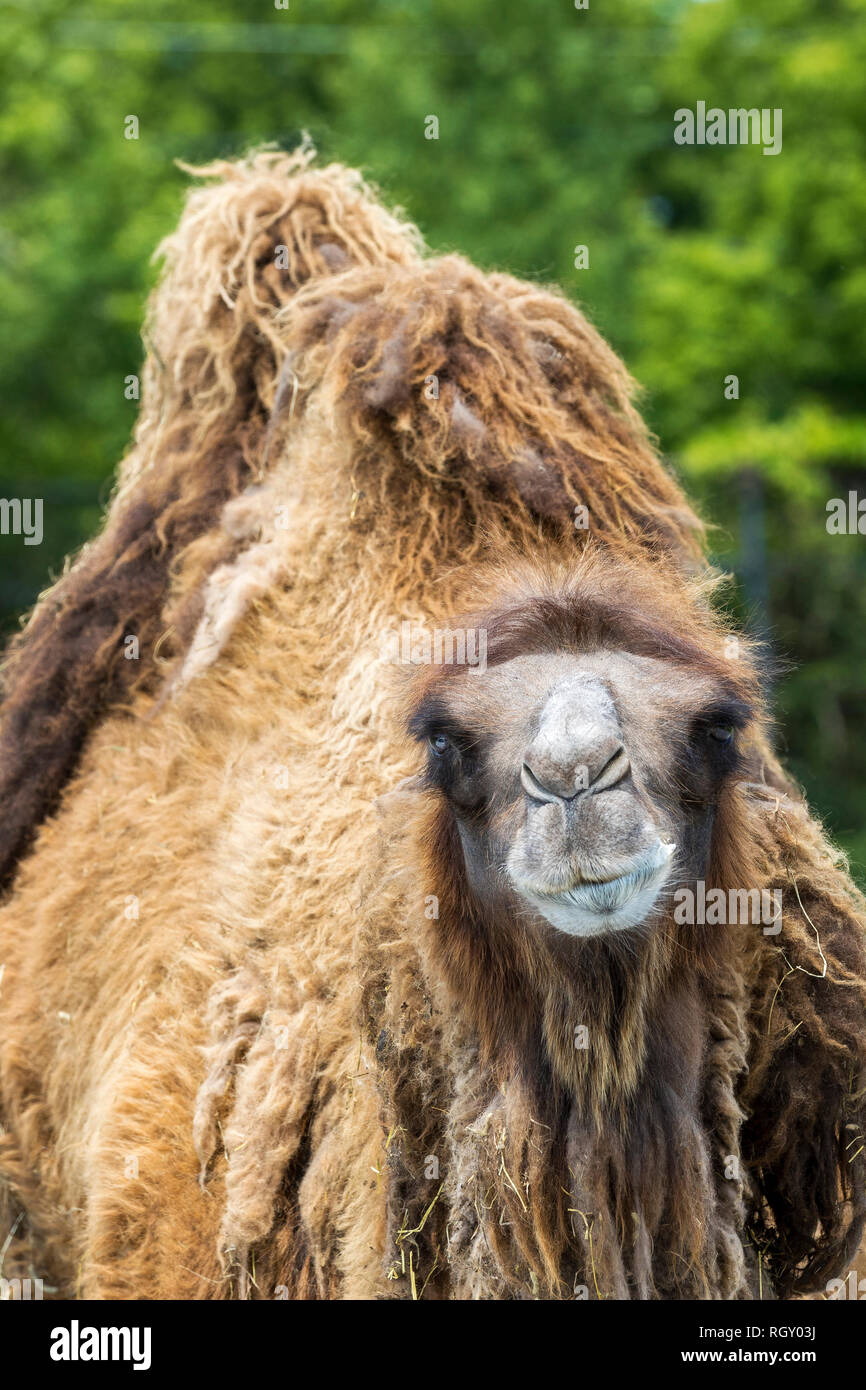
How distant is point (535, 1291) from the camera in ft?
8.50

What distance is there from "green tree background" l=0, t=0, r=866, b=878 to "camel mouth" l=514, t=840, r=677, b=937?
9993mm

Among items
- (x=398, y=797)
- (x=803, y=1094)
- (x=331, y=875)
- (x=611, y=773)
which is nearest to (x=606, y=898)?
(x=611, y=773)

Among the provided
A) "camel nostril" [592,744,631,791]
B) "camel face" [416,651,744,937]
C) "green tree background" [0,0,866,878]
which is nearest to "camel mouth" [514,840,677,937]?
"camel face" [416,651,744,937]

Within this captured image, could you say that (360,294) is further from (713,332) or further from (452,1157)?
(713,332)

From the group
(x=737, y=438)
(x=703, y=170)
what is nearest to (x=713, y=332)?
(x=737, y=438)

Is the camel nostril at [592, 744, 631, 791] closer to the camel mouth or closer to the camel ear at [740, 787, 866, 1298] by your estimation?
the camel mouth

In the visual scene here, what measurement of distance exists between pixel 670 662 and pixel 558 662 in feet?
0.58

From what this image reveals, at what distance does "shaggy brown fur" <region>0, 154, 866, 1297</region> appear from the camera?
2676 millimetres

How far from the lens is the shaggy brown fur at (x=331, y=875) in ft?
8.78

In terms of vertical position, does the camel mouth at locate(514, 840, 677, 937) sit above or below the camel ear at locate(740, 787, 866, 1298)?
above

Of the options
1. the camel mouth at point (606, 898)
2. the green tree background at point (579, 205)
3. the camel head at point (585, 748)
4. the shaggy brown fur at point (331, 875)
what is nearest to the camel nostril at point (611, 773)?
the camel head at point (585, 748)

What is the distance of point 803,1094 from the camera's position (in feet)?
9.28

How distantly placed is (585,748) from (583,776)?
0.04 metres

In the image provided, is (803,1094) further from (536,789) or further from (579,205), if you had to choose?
(579,205)
